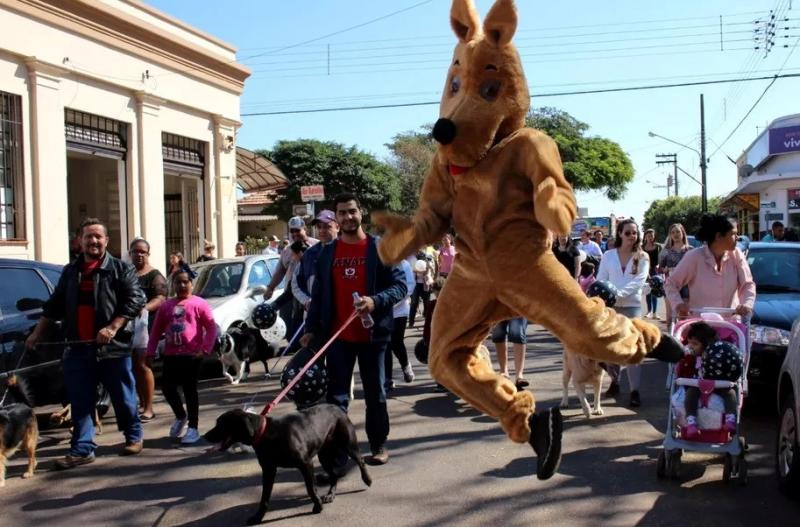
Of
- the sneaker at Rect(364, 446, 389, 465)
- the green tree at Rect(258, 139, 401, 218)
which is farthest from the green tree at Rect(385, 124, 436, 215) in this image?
the sneaker at Rect(364, 446, 389, 465)

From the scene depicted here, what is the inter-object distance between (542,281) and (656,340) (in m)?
0.60

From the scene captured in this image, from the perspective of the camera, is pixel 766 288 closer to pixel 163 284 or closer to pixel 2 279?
pixel 163 284

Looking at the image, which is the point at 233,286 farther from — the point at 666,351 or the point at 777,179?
the point at 777,179

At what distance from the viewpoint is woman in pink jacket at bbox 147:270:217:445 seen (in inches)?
269

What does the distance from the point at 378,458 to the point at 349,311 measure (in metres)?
1.20

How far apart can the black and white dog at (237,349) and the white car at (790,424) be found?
615 centimetres

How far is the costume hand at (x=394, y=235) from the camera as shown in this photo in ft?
10.2

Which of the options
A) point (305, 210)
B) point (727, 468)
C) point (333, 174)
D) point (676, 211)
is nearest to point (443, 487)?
point (727, 468)

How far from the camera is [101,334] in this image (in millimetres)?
6098

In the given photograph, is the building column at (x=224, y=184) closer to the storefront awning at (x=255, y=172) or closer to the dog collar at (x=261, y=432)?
the storefront awning at (x=255, y=172)

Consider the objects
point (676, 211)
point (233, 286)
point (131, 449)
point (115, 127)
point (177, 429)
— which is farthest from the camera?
point (676, 211)

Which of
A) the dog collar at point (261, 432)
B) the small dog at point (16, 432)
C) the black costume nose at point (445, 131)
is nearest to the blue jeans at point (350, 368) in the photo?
the dog collar at point (261, 432)

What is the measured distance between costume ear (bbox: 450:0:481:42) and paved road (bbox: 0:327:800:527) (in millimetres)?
3041

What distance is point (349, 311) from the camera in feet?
18.7
